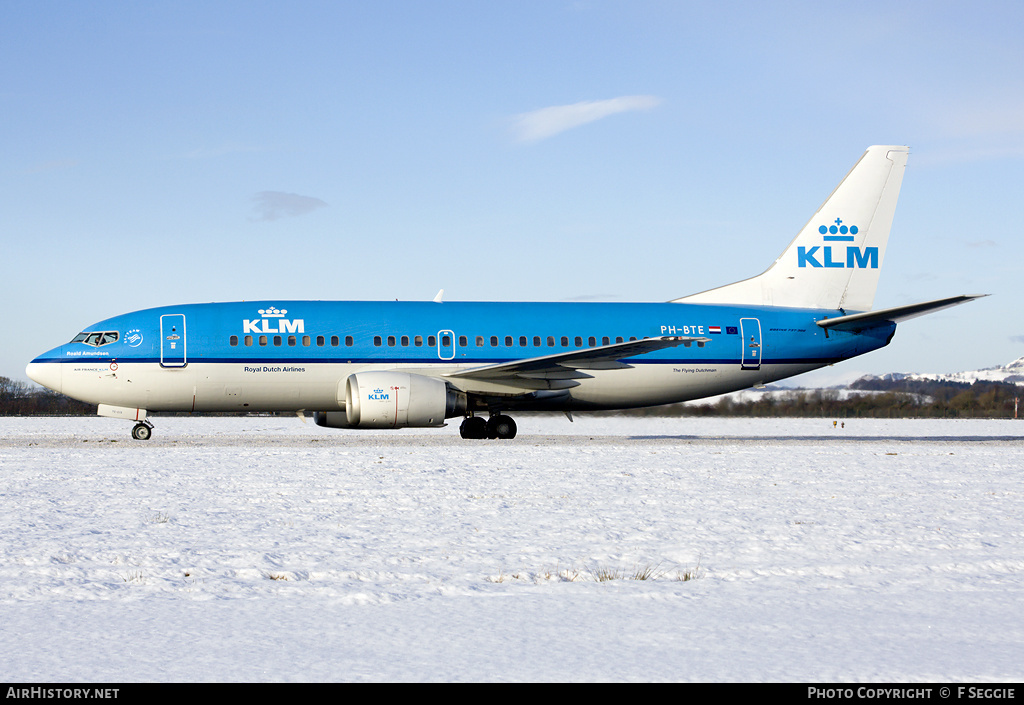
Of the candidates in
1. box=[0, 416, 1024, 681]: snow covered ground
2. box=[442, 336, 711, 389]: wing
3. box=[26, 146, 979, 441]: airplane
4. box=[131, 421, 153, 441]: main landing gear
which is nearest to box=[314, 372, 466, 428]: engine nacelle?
box=[26, 146, 979, 441]: airplane

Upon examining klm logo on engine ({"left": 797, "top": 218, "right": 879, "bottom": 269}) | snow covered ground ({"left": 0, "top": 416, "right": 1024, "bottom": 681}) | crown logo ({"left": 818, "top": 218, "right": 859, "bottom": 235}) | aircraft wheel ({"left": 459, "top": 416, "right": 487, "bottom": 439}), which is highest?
crown logo ({"left": 818, "top": 218, "right": 859, "bottom": 235})

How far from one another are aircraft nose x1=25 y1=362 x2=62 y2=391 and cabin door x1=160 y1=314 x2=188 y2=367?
251 cm

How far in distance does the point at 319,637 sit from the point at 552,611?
1420 mm

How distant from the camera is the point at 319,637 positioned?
15.8ft

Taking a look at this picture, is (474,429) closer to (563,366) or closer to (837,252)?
(563,366)

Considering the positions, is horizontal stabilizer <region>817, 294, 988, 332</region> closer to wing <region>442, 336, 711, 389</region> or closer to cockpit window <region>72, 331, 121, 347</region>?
wing <region>442, 336, 711, 389</region>

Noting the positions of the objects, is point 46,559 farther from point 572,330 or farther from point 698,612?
point 572,330

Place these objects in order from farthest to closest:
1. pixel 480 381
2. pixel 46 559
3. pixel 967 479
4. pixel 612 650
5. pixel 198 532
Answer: pixel 480 381 → pixel 967 479 → pixel 198 532 → pixel 46 559 → pixel 612 650

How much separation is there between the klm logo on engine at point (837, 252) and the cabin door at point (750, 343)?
282 cm

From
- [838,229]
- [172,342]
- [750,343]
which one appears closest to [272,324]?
[172,342]

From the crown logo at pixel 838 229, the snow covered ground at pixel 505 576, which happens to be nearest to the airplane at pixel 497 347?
the crown logo at pixel 838 229

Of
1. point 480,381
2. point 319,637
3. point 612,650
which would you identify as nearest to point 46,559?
point 319,637

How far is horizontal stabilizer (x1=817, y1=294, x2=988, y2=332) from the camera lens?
22.1 metres

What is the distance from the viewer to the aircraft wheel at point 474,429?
942 inches
